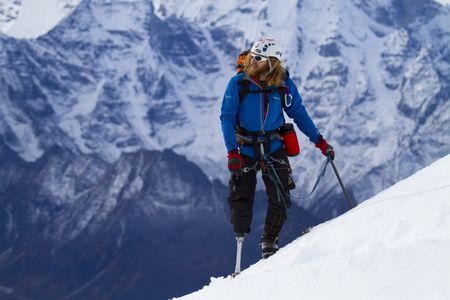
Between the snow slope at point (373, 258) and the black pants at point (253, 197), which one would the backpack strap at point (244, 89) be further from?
the snow slope at point (373, 258)

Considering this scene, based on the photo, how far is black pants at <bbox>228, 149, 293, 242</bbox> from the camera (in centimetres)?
1527

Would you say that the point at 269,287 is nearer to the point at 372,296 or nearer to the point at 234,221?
the point at 372,296

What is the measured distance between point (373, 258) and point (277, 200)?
16.2 ft

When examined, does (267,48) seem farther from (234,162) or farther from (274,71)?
(234,162)

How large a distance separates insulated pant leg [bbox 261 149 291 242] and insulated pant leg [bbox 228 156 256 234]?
0.33 m

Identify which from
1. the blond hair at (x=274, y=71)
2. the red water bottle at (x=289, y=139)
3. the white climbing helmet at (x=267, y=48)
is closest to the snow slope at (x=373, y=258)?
the red water bottle at (x=289, y=139)

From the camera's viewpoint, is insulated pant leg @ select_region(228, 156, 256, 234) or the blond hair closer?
the blond hair

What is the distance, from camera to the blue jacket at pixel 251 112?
1483cm

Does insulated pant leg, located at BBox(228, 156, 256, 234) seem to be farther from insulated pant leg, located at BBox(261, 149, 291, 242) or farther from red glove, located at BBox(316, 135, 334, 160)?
red glove, located at BBox(316, 135, 334, 160)

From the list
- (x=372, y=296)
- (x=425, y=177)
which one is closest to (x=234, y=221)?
(x=425, y=177)

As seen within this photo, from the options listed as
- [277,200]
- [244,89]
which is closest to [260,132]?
[244,89]

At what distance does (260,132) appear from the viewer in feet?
50.3

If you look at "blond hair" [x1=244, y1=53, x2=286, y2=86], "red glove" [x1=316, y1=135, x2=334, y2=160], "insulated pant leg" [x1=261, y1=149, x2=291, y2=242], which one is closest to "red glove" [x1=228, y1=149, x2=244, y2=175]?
"insulated pant leg" [x1=261, y1=149, x2=291, y2=242]

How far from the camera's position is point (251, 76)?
15.0 m
